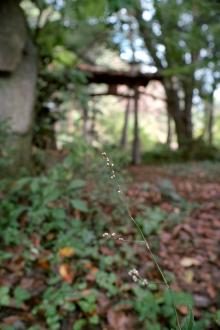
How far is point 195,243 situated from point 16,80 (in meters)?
3.27

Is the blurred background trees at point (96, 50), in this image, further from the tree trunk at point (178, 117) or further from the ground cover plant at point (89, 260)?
the ground cover plant at point (89, 260)

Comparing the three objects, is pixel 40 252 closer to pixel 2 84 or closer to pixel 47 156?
pixel 47 156

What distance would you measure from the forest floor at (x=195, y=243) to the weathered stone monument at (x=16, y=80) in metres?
1.66

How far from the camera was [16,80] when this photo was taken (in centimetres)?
530

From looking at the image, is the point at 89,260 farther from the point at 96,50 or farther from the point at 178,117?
the point at 96,50

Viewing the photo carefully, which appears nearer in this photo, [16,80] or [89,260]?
[89,260]

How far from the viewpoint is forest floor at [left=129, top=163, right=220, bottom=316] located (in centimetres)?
326

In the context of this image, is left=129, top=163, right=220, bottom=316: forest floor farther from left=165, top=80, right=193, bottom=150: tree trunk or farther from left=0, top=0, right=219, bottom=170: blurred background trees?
left=165, top=80, right=193, bottom=150: tree trunk

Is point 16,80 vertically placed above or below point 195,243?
above

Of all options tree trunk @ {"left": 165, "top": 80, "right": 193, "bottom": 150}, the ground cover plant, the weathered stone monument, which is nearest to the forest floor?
the ground cover plant

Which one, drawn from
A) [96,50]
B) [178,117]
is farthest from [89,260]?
[96,50]

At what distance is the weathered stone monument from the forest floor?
65.3 inches

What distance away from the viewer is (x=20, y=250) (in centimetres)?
343

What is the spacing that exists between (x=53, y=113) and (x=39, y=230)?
3.36 meters
